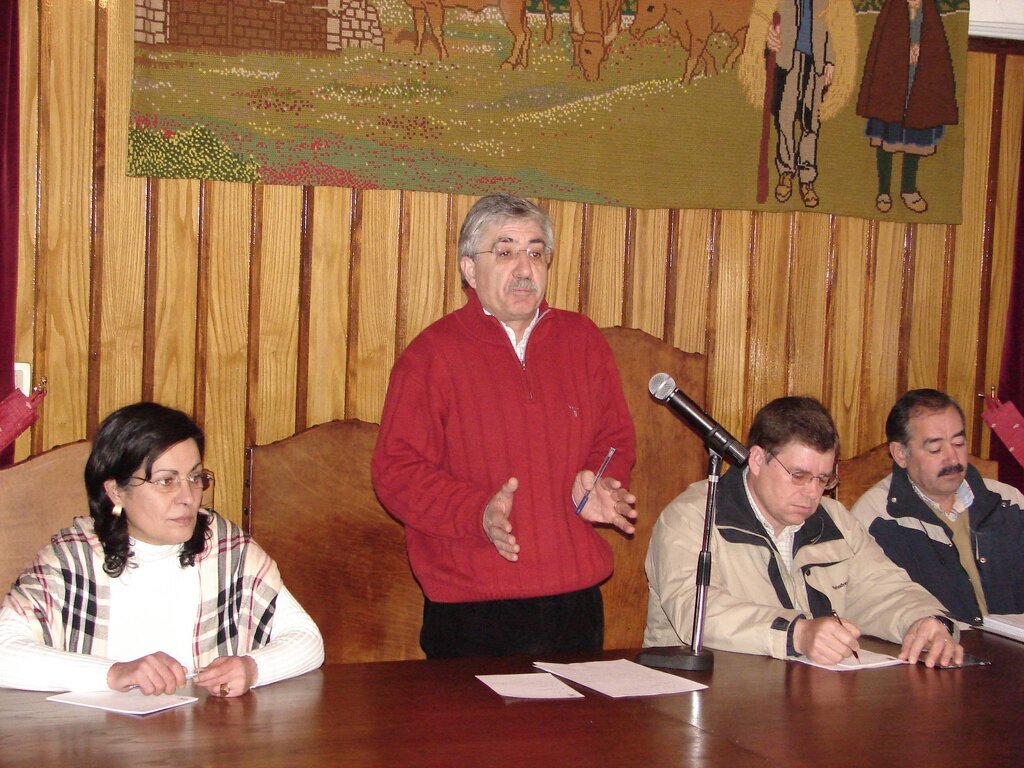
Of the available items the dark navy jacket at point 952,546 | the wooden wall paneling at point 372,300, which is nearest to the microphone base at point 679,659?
the dark navy jacket at point 952,546

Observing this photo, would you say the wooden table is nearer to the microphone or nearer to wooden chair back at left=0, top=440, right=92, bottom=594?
Result: the microphone

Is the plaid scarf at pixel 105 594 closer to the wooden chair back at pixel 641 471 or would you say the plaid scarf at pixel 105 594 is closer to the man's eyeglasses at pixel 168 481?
the man's eyeglasses at pixel 168 481

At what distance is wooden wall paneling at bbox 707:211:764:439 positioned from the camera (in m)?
3.74

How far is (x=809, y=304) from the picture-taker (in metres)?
3.85

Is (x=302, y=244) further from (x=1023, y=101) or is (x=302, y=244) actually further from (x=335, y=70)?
(x=1023, y=101)

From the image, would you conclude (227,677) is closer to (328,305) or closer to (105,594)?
(105,594)

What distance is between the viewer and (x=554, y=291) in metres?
3.56

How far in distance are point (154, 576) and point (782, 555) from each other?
4.73ft

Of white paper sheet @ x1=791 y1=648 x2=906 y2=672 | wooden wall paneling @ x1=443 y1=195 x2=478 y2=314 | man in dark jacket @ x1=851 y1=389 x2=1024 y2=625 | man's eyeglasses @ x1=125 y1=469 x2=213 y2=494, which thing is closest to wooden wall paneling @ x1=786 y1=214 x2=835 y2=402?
man in dark jacket @ x1=851 y1=389 x2=1024 y2=625

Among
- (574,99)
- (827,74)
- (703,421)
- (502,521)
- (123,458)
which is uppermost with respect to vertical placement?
(827,74)

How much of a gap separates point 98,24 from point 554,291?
1569 millimetres

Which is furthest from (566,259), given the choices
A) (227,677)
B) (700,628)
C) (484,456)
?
(227,677)

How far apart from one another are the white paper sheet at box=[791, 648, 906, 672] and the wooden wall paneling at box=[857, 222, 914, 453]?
1684 mm

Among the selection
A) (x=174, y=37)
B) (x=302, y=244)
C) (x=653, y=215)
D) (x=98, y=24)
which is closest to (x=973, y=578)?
(x=653, y=215)
